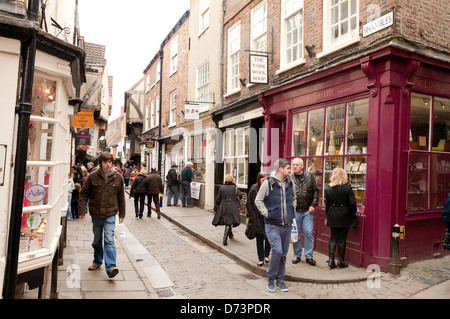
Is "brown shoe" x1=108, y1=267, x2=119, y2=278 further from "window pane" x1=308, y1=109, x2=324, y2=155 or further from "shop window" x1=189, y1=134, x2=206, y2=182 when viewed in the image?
"shop window" x1=189, y1=134, x2=206, y2=182

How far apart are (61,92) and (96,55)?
67.8ft

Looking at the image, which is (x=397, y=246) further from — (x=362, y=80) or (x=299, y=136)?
(x=299, y=136)

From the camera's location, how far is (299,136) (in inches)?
343

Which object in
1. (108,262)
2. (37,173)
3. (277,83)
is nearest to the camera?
(37,173)

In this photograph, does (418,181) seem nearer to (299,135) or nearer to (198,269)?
(299,135)

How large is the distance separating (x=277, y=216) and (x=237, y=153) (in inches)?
268

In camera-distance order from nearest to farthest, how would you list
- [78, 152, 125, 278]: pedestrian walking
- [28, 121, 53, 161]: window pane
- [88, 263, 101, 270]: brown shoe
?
[28, 121, 53, 161]: window pane → [78, 152, 125, 278]: pedestrian walking → [88, 263, 101, 270]: brown shoe

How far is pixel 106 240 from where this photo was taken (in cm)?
572

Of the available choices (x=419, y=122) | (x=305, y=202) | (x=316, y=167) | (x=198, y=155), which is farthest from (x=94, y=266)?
(x=198, y=155)

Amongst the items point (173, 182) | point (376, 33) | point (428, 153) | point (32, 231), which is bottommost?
point (32, 231)

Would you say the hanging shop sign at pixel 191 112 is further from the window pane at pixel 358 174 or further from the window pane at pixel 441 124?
the window pane at pixel 441 124

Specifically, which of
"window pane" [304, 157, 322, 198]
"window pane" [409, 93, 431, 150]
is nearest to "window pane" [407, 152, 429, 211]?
"window pane" [409, 93, 431, 150]

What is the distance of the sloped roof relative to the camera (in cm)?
2211

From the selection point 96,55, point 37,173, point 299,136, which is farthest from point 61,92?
point 96,55
